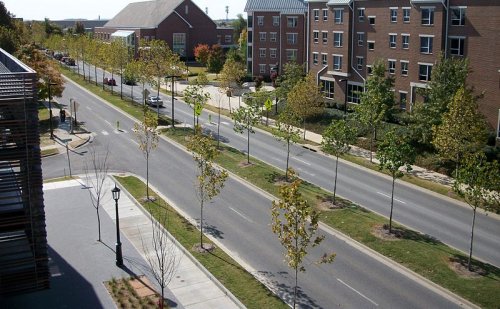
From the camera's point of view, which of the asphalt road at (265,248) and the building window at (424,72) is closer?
the asphalt road at (265,248)

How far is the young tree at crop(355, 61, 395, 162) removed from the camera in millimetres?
48656

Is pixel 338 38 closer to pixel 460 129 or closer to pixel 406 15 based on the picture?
pixel 406 15

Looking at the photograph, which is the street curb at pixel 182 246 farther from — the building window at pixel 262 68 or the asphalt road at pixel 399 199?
the building window at pixel 262 68

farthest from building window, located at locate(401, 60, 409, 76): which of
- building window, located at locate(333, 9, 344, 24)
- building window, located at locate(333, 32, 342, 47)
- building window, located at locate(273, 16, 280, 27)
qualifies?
building window, located at locate(273, 16, 280, 27)

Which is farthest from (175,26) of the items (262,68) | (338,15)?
(338,15)

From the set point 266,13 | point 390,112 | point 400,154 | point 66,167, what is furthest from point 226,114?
point 400,154

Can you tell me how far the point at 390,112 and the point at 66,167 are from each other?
2997cm

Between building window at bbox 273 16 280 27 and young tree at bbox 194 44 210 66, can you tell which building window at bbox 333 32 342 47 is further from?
young tree at bbox 194 44 210 66

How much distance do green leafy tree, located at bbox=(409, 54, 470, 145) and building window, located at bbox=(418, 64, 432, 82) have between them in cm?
892

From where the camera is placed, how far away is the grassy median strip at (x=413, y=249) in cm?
2547

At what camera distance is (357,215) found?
34.6 metres

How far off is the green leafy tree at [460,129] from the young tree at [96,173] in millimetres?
23220

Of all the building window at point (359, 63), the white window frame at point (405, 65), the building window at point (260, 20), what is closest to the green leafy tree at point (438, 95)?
the white window frame at point (405, 65)

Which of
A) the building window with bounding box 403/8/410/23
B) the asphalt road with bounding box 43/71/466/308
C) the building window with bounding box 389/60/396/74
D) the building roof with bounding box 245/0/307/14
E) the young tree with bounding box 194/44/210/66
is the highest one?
the building roof with bounding box 245/0/307/14
